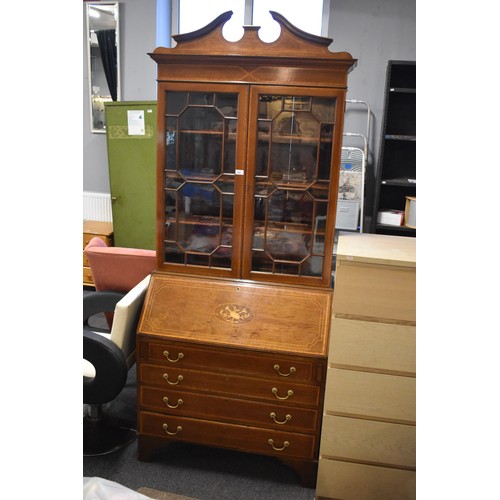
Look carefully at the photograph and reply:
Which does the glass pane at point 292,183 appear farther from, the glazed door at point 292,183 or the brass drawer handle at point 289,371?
the brass drawer handle at point 289,371

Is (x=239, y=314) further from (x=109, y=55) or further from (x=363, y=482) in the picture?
(x=109, y=55)

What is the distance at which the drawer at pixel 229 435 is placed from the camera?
6.73 ft

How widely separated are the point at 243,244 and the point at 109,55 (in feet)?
9.49

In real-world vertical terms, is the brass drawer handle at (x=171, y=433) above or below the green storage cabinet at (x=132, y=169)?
below

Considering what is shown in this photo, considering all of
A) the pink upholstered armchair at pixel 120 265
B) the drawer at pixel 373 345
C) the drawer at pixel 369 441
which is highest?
the pink upholstered armchair at pixel 120 265

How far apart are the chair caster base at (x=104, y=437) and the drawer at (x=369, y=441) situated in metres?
1.02

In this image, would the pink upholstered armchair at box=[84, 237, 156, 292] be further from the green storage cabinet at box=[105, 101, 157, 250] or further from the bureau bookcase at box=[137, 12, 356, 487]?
the green storage cabinet at box=[105, 101, 157, 250]

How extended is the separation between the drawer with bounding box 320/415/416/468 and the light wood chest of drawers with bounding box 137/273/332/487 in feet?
0.32

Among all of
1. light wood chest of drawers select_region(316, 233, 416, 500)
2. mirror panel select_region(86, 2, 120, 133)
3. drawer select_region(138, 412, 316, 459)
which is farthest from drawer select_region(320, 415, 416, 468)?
mirror panel select_region(86, 2, 120, 133)

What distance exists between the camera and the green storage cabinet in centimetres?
389

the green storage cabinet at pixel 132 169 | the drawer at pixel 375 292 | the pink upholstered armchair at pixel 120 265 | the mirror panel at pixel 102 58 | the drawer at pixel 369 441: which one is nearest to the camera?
the drawer at pixel 375 292

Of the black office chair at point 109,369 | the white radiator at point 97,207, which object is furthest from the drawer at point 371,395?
the white radiator at point 97,207

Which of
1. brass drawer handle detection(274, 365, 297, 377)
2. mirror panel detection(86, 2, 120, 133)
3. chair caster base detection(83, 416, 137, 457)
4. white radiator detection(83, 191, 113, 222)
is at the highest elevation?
mirror panel detection(86, 2, 120, 133)
